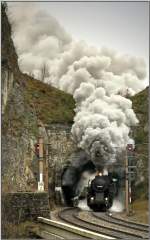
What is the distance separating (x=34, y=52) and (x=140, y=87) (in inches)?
288

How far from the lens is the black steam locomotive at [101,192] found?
66.7 ft

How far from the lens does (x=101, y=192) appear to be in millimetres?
20594

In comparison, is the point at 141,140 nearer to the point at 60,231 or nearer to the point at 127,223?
the point at 127,223

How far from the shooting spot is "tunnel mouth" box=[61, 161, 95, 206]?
23.3 meters

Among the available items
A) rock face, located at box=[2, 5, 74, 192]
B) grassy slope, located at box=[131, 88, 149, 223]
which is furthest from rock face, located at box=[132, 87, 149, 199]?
rock face, located at box=[2, 5, 74, 192]

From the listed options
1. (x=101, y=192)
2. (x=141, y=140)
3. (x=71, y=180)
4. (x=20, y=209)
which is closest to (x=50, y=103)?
(x=71, y=180)

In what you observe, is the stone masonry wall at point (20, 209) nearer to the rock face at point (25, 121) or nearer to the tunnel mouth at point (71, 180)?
the rock face at point (25, 121)

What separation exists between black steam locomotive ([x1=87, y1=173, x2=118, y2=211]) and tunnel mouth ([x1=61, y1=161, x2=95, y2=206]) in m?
2.07

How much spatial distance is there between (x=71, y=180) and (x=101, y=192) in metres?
3.13

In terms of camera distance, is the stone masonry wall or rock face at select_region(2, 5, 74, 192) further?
rock face at select_region(2, 5, 74, 192)

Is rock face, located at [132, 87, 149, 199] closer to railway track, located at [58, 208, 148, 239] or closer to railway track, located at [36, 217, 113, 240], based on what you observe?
railway track, located at [58, 208, 148, 239]

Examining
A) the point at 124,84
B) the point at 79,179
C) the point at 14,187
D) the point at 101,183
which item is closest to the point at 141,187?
the point at 101,183

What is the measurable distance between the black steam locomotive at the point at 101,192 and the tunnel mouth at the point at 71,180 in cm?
207

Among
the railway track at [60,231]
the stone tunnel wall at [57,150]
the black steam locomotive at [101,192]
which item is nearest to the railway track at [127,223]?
the railway track at [60,231]
